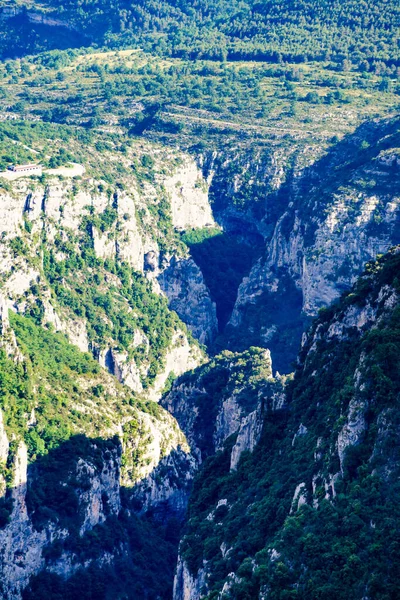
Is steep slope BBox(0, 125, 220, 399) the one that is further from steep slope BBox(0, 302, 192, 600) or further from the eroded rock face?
the eroded rock face

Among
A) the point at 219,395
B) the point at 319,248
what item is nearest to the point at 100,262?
the point at 319,248

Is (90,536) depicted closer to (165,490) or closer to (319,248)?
(165,490)

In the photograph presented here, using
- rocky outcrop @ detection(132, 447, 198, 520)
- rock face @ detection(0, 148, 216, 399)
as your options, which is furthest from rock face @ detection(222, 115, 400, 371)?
rocky outcrop @ detection(132, 447, 198, 520)

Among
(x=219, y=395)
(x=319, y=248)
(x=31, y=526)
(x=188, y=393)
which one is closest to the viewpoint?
(x=31, y=526)

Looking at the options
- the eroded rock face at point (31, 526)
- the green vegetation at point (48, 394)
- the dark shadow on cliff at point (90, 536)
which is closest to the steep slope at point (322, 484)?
the dark shadow on cliff at point (90, 536)

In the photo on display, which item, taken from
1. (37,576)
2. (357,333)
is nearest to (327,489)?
(357,333)

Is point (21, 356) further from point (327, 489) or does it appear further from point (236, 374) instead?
point (327, 489)
